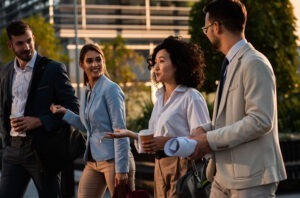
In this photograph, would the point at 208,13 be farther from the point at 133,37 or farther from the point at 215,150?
the point at 133,37

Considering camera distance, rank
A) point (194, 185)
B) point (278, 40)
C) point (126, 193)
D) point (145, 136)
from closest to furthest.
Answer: point (145, 136) → point (194, 185) → point (126, 193) → point (278, 40)

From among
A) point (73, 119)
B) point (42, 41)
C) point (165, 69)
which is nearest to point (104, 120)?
point (73, 119)

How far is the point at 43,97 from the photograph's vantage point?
5.98 meters

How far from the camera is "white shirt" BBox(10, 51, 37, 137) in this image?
5984 millimetres

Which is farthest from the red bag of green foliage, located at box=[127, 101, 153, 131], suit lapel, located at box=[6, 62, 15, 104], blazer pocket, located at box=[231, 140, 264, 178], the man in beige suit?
green foliage, located at box=[127, 101, 153, 131]

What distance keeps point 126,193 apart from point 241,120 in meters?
2.03

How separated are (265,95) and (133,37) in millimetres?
82264

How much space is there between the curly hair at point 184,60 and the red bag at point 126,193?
0.82 metres

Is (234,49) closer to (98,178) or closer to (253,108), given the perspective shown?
(253,108)

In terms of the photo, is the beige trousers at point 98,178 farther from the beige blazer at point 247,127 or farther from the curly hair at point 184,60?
the beige blazer at point 247,127

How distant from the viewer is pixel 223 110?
4.01 metres

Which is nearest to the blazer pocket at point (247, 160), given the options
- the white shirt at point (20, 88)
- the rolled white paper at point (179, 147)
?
the rolled white paper at point (179, 147)

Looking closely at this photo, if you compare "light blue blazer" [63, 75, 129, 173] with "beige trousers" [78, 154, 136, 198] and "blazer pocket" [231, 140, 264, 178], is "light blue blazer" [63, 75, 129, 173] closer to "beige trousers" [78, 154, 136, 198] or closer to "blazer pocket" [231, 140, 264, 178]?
"beige trousers" [78, 154, 136, 198]

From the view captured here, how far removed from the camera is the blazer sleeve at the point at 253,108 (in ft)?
12.4
